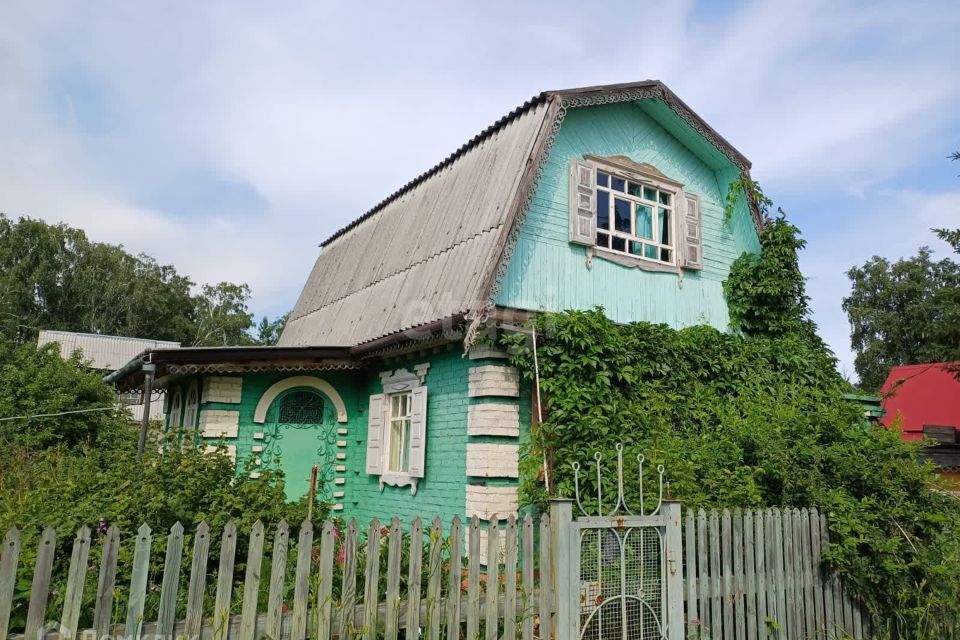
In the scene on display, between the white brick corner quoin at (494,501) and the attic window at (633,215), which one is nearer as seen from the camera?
the white brick corner quoin at (494,501)

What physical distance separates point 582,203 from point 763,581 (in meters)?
5.30

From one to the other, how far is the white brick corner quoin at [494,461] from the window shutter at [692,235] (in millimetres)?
4260

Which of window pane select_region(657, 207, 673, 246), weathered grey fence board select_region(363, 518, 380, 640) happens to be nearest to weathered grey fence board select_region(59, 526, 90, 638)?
weathered grey fence board select_region(363, 518, 380, 640)

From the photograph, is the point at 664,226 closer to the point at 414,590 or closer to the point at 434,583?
the point at 434,583

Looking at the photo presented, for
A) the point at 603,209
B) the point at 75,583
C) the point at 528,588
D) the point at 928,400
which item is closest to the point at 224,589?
the point at 75,583

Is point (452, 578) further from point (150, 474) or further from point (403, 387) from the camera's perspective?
point (403, 387)

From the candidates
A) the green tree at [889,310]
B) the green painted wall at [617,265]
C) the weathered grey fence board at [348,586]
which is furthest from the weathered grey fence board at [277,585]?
the green tree at [889,310]

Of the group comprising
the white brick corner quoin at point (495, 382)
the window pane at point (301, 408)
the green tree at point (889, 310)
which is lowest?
the window pane at point (301, 408)

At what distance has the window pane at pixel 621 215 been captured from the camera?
32.2 ft

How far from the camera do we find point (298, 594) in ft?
12.9

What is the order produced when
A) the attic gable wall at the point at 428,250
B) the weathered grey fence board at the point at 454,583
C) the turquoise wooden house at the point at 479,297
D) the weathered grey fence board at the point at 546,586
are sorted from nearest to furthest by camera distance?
the weathered grey fence board at the point at 454,583, the weathered grey fence board at the point at 546,586, the turquoise wooden house at the point at 479,297, the attic gable wall at the point at 428,250

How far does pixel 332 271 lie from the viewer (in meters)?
14.4

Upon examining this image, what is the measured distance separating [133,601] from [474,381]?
4919 mm

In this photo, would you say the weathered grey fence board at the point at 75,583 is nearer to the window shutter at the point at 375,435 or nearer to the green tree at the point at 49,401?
the window shutter at the point at 375,435
